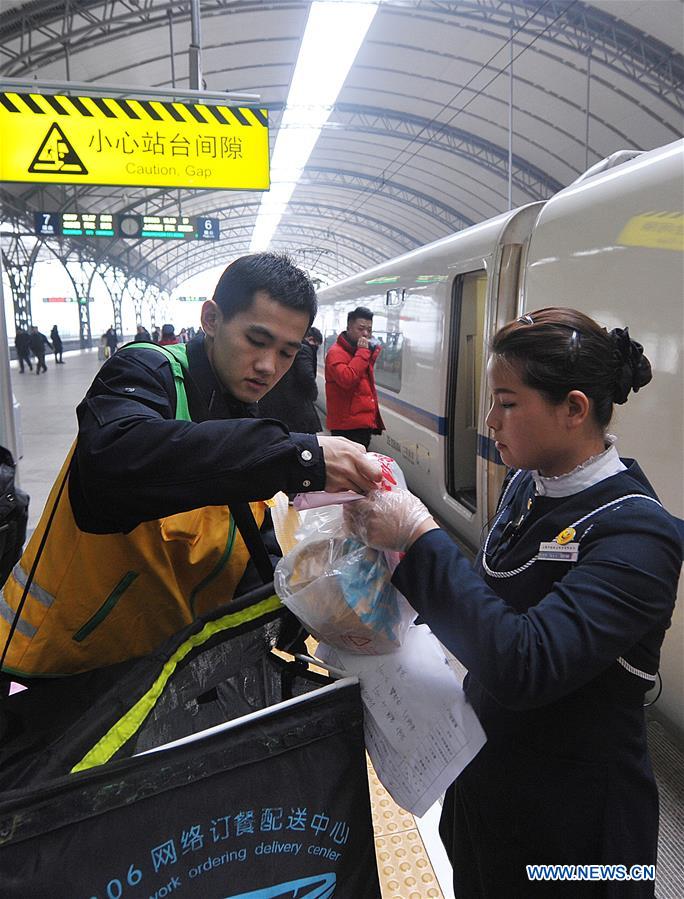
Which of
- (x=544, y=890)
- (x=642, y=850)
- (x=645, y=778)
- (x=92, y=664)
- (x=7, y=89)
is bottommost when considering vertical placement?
(x=544, y=890)

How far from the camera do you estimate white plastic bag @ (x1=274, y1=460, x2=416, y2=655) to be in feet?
3.91

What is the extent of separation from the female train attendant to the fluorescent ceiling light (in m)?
13.0

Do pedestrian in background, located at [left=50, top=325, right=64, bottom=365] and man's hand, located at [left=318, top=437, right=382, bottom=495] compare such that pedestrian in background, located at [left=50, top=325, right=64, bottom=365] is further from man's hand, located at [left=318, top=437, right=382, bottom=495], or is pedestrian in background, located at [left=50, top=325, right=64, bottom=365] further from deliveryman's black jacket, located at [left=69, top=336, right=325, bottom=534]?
man's hand, located at [left=318, top=437, right=382, bottom=495]

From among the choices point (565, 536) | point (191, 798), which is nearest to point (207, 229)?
point (565, 536)

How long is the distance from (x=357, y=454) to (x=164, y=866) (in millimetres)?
660

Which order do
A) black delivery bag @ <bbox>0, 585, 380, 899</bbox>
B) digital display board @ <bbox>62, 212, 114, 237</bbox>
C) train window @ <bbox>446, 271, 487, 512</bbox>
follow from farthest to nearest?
digital display board @ <bbox>62, 212, 114, 237</bbox> → train window @ <bbox>446, 271, 487, 512</bbox> → black delivery bag @ <bbox>0, 585, 380, 899</bbox>

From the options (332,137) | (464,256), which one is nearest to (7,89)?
(464,256)

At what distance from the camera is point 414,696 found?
1.15 meters

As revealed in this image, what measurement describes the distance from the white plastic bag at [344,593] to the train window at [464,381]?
12.3 ft

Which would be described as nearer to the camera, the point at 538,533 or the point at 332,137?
the point at 538,533

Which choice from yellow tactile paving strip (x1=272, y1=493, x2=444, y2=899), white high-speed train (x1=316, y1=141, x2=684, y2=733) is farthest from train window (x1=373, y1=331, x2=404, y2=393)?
yellow tactile paving strip (x1=272, y1=493, x2=444, y2=899)

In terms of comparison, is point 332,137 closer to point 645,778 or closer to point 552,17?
point 552,17

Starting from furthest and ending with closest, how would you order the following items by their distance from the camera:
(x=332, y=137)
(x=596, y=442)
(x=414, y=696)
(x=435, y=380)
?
(x=332, y=137), (x=435, y=380), (x=596, y=442), (x=414, y=696)

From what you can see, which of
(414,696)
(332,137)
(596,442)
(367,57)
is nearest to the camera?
(414,696)
